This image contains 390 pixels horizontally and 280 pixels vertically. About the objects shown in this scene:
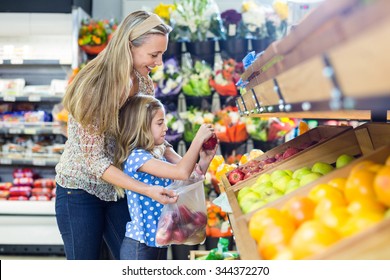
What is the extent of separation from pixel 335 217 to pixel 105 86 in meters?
1.48

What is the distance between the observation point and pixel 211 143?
2.47 metres

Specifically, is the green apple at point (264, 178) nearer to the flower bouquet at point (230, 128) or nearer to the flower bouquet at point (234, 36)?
the flower bouquet at point (230, 128)

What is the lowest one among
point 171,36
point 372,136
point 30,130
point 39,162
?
point 372,136

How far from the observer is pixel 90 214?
97.1 inches

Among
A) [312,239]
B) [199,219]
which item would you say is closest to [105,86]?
[199,219]

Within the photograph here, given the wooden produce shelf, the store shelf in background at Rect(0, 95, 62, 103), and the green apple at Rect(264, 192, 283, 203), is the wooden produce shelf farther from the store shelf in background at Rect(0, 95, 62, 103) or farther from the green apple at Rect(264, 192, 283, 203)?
the store shelf in background at Rect(0, 95, 62, 103)

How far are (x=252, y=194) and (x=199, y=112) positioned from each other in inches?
125

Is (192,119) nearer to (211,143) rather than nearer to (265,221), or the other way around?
(211,143)

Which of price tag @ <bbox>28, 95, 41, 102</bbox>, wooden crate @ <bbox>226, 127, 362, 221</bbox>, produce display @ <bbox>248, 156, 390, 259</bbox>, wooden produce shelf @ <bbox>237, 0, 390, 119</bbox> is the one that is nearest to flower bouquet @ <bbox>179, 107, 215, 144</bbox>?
price tag @ <bbox>28, 95, 41, 102</bbox>

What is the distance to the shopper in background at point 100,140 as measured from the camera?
2275 mm

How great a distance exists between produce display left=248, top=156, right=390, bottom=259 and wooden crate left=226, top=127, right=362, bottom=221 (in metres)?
0.43

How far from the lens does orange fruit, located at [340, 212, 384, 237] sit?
93 centimetres
